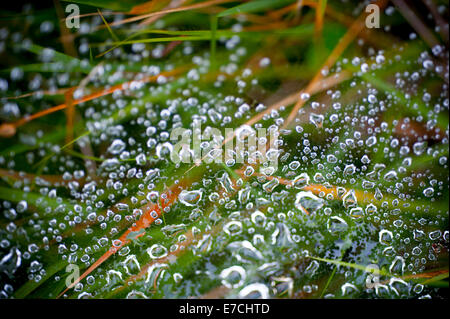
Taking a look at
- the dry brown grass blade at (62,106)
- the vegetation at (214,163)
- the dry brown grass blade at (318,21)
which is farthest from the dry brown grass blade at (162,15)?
the dry brown grass blade at (318,21)

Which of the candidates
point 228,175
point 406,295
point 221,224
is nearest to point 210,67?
point 228,175

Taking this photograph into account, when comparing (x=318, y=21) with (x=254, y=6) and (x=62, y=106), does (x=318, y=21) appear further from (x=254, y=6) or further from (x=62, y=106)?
(x=62, y=106)

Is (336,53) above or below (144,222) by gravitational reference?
above

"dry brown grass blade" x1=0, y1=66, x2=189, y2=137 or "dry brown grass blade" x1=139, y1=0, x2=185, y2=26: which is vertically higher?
"dry brown grass blade" x1=139, y1=0, x2=185, y2=26

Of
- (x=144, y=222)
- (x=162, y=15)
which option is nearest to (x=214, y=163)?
(x=144, y=222)

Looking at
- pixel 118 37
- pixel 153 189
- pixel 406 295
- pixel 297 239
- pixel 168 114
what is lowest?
pixel 406 295

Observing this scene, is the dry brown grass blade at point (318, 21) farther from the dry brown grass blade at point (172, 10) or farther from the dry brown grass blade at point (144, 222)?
the dry brown grass blade at point (144, 222)

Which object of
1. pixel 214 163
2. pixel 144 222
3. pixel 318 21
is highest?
pixel 318 21

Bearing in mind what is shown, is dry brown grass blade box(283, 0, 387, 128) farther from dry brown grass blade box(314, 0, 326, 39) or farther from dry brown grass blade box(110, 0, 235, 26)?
dry brown grass blade box(110, 0, 235, 26)

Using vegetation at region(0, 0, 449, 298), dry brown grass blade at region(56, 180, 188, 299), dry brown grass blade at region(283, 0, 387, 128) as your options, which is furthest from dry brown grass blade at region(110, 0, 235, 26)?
dry brown grass blade at region(56, 180, 188, 299)

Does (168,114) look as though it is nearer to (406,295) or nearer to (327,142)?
(327,142)

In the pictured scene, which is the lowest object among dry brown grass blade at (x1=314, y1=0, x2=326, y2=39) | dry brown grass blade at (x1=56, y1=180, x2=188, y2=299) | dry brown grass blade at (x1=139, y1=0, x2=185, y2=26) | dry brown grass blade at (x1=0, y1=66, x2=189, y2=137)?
dry brown grass blade at (x1=56, y1=180, x2=188, y2=299)
